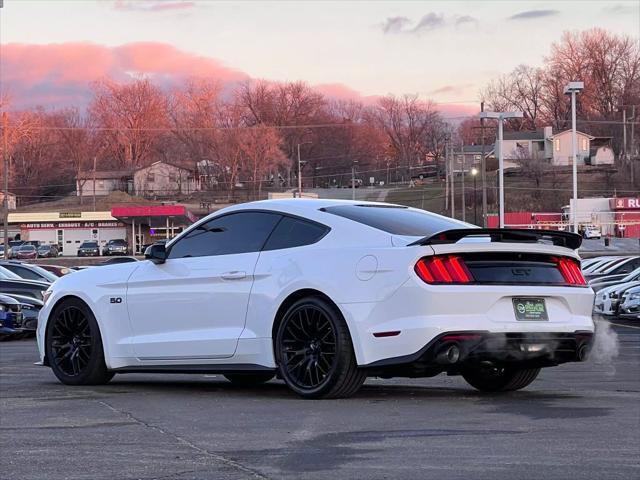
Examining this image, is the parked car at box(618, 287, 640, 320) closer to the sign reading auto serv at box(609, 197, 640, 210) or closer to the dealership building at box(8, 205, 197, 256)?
the dealership building at box(8, 205, 197, 256)

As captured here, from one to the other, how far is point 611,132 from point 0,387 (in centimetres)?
12835

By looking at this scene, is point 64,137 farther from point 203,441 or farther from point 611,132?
point 203,441

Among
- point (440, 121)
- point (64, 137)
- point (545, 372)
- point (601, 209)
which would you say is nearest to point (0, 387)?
point (545, 372)

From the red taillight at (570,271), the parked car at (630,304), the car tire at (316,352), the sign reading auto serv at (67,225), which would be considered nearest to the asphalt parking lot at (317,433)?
the car tire at (316,352)

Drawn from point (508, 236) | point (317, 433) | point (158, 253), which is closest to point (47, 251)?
point (158, 253)

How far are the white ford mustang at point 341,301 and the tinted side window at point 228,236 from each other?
0.01m

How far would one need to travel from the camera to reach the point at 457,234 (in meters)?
7.49

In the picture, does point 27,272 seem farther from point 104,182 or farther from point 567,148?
point 567,148

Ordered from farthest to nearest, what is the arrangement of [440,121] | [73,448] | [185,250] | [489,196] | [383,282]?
[440,121] < [489,196] < [185,250] < [383,282] < [73,448]

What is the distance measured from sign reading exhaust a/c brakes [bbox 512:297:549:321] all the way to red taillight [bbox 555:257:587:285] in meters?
0.41

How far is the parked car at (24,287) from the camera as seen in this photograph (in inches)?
762

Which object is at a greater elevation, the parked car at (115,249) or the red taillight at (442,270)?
the red taillight at (442,270)

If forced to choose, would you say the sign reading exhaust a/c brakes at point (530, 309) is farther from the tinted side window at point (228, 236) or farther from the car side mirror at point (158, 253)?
the car side mirror at point (158, 253)

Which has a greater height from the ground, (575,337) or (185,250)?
(185,250)
